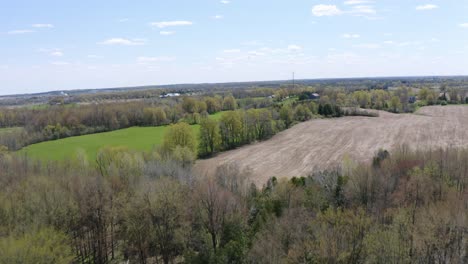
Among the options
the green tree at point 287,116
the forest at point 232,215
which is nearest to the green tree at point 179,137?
the forest at point 232,215

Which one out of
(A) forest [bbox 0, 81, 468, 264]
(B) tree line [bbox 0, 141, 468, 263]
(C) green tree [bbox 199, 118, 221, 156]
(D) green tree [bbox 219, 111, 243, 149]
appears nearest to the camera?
(B) tree line [bbox 0, 141, 468, 263]

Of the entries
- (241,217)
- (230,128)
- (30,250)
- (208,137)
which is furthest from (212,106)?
(30,250)

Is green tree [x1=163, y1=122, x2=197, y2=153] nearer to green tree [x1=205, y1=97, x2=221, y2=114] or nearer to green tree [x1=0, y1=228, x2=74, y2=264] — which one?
green tree [x1=0, y1=228, x2=74, y2=264]

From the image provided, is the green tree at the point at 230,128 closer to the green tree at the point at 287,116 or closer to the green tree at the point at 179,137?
the green tree at the point at 179,137

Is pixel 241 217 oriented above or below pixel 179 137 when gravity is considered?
below

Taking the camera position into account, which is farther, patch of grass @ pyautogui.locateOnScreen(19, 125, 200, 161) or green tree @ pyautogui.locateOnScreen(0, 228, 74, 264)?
patch of grass @ pyautogui.locateOnScreen(19, 125, 200, 161)

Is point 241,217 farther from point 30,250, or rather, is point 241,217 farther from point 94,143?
point 94,143

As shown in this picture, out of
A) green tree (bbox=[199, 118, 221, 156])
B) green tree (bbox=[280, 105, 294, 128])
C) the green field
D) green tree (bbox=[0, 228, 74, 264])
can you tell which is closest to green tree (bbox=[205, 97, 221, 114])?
the green field
